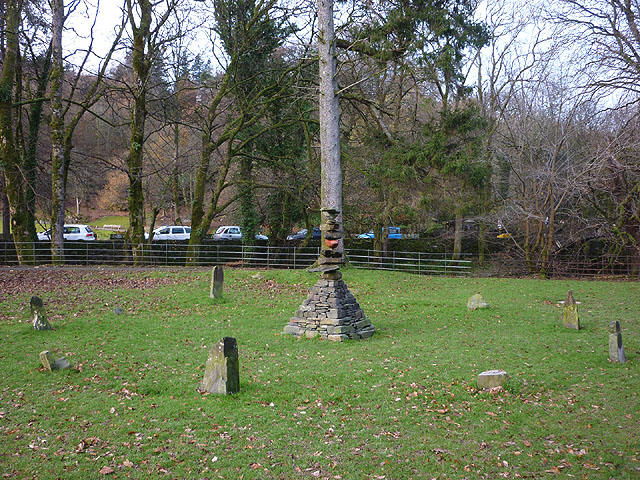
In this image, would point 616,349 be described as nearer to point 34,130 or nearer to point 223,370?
point 223,370

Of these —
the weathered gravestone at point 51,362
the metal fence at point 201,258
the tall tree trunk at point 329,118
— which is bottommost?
the weathered gravestone at point 51,362

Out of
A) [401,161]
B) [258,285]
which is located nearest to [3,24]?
[258,285]

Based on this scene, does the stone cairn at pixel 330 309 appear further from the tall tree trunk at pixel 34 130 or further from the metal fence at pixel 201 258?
the tall tree trunk at pixel 34 130

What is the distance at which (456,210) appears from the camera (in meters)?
21.6

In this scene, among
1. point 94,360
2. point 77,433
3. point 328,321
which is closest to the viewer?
Answer: point 77,433

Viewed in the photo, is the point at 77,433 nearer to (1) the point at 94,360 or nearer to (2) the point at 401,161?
(1) the point at 94,360

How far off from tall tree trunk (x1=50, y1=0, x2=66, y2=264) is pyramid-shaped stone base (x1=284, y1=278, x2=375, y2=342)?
14158mm

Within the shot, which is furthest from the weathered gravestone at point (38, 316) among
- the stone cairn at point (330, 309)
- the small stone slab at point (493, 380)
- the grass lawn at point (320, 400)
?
the small stone slab at point (493, 380)

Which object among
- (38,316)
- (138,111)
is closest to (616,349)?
(38,316)

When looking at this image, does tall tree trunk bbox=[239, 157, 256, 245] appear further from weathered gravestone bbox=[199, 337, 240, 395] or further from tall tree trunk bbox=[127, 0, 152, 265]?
weathered gravestone bbox=[199, 337, 240, 395]

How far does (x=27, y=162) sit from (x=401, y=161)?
57.0 ft

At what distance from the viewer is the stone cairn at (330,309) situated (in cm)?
1105

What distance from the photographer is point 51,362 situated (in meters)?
8.40

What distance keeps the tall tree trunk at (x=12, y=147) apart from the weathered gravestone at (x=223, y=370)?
16.4 meters
